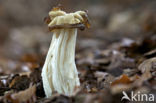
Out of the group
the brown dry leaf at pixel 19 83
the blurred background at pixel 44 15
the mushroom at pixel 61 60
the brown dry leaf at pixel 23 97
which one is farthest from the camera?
the blurred background at pixel 44 15

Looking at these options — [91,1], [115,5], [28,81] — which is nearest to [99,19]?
[115,5]

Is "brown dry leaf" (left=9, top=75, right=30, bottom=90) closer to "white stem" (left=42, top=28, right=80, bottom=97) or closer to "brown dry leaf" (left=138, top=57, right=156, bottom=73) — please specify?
"white stem" (left=42, top=28, right=80, bottom=97)

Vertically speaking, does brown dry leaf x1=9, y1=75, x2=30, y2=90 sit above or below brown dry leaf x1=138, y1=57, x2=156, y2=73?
below

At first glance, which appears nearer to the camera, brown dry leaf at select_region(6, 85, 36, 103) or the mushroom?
brown dry leaf at select_region(6, 85, 36, 103)

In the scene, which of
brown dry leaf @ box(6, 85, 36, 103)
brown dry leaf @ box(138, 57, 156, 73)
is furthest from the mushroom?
brown dry leaf @ box(138, 57, 156, 73)

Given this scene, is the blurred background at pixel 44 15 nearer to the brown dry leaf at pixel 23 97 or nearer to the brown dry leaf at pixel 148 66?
the brown dry leaf at pixel 148 66

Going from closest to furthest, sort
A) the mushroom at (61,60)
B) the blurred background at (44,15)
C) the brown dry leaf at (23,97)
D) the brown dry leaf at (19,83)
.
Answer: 1. the brown dry leaf at (23,97)
2. the mushroom at (61,60)
3. the brown dry leaf at (19,83)
4. the blurred background at (44,15)

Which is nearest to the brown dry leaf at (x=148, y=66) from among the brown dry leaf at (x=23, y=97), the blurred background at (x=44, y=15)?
the brown dry leaf at (x=23, y=97)

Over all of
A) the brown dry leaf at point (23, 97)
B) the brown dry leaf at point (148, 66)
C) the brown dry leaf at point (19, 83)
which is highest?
the brown dry leaf at point (148, 66)

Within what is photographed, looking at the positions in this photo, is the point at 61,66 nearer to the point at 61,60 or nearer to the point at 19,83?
the point at 61,60
